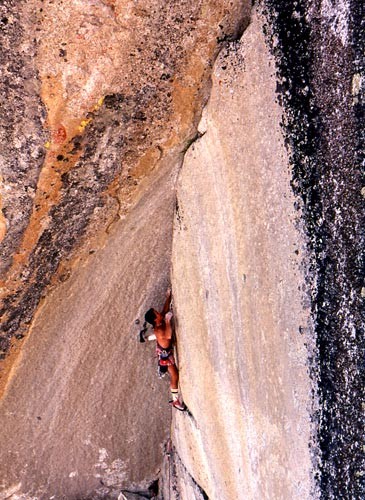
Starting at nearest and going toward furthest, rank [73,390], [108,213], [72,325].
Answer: [108,213] → [72,325] → [73,390]

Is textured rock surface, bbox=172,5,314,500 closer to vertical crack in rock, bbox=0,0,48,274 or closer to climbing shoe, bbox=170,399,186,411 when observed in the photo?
climbing shoe, bbox=170,399,186,411

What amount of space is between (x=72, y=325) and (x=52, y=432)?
54cm

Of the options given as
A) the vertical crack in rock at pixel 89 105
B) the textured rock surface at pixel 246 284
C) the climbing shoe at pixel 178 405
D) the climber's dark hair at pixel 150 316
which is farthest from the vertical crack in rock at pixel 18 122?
the climbing shoe at pixel 178 405

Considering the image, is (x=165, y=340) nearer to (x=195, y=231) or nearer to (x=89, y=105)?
(x=195, y=231)

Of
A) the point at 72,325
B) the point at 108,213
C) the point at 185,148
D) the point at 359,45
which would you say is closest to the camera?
the point at 359,45

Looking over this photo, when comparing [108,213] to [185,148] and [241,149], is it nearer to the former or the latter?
[185,148]

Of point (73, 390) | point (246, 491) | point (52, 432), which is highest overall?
point (246, 491)

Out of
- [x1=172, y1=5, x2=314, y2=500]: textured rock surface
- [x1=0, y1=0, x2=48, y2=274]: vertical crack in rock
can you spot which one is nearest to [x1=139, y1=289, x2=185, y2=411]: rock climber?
[x1=172, y1=5, x2=314, y2=500]: textured rock surface

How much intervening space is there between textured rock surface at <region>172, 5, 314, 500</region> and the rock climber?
0.13 metres

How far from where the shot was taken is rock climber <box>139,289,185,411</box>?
6.52 feet

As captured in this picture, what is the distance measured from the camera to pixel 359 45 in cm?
100

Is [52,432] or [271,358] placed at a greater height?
[271,358]

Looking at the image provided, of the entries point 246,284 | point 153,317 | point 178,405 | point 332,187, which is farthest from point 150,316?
point 332,187

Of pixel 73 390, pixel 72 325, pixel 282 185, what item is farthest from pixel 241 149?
pixel 73 390
